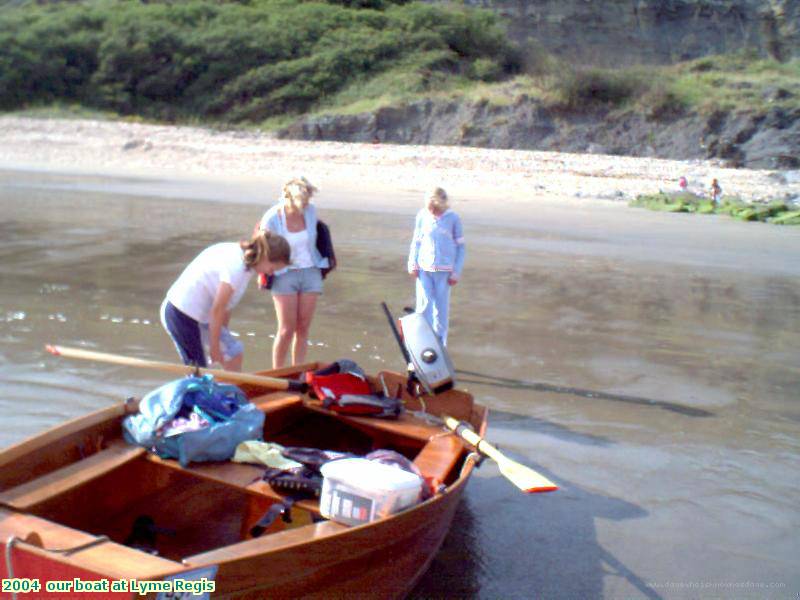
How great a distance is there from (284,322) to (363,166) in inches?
756

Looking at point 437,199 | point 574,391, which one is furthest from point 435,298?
point 574,391

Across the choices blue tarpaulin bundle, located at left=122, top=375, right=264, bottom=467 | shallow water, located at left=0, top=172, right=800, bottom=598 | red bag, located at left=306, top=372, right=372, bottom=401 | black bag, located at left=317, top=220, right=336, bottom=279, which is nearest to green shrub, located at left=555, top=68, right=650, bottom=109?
shallow water, located at left=0, top=172, right=800, bottom=598

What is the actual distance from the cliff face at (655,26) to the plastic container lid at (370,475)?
4597 cm

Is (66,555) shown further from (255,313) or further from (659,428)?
(255,313)

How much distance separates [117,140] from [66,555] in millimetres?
27475

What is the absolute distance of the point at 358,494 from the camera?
3814mm

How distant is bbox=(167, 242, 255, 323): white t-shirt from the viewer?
5.17 metres

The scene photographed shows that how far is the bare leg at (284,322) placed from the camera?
20.8 feet

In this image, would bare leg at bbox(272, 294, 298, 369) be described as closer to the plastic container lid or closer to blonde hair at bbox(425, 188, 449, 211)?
blonde hair at bbox(425, 188, 449, 211)

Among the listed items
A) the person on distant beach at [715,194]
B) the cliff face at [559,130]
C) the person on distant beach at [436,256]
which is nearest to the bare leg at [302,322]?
the person on distant beach at [436,256]

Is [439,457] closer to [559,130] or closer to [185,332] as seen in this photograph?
[185,332]

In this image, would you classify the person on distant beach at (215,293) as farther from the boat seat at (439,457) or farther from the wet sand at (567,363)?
the wet sand at (567,363)

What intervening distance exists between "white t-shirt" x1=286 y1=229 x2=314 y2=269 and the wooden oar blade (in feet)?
7.46

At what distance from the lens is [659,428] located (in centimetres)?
679
